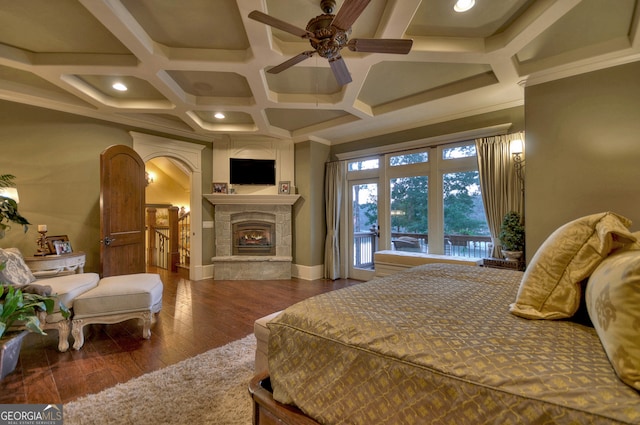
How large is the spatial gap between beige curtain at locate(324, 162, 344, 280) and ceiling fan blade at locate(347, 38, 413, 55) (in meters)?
3.29

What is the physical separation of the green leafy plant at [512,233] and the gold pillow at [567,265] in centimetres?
229

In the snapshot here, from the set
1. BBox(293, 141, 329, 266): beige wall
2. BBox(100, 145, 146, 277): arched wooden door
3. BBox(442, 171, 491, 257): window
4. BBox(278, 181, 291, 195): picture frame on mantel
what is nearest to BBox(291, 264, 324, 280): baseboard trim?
BBox(293, 141, 329, 266): beige wall

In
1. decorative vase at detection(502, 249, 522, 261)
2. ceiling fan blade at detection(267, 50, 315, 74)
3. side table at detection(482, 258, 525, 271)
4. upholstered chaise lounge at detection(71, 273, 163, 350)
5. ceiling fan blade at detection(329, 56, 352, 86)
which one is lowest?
upholstered chaise lounge at detection(71, 273, 163, 350)

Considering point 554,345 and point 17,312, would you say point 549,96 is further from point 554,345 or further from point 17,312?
point 17,312

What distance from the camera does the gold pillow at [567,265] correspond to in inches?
42.2

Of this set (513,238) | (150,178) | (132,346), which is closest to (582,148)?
(513,238)

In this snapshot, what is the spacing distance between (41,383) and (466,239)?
15.7ft

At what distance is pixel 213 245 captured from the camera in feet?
18.0

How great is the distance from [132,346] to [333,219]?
12.1ft

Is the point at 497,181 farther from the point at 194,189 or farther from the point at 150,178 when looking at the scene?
the point at 150,178

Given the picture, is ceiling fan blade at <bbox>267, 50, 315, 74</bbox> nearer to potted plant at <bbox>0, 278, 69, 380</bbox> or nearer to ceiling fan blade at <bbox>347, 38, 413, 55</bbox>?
ceiling fan blade at <bbox>347, 38, 413, 55</bbox>

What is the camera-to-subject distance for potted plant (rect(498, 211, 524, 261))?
3273 millimetres

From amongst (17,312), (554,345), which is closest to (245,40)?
(17,312)

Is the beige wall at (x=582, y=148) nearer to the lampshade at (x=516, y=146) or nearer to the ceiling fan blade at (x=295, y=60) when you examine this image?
the lampshade at (x=516, y=146)
